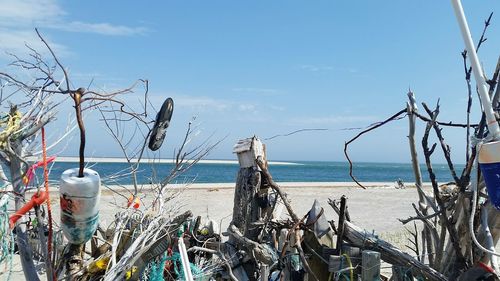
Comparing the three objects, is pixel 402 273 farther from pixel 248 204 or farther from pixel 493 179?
pixel 248 204

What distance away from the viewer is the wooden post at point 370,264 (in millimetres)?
3449

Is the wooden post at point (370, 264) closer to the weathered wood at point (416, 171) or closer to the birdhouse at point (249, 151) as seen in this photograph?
the weathered wood at point (416, 171)

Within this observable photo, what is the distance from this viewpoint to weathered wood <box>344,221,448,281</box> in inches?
137

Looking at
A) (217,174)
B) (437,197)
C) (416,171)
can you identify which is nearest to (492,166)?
(437,197)

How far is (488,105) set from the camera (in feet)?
8.02

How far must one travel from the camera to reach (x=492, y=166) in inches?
92.1

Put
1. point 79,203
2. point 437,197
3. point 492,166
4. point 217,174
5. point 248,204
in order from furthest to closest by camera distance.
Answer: point 217,174
point 248,204
point 437,197
point 79,203
point 492,166

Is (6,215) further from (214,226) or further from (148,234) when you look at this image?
(214,226)

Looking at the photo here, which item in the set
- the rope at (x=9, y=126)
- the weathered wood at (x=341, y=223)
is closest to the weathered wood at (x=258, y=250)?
the weathered wood at (x=341, y=223)

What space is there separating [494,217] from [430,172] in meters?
0.52

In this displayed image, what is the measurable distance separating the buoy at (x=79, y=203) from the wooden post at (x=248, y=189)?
7.96ft

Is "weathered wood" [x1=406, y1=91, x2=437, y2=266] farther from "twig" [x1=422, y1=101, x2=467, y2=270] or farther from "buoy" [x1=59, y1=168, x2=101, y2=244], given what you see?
"buoy" [x1=59, y1=168, x2=101, y2=244]

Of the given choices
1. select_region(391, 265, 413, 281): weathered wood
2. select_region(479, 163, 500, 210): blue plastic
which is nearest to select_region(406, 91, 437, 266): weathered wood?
select_region(391, 265, 413, 281): weathered wood

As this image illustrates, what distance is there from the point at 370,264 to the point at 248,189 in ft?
6.09
